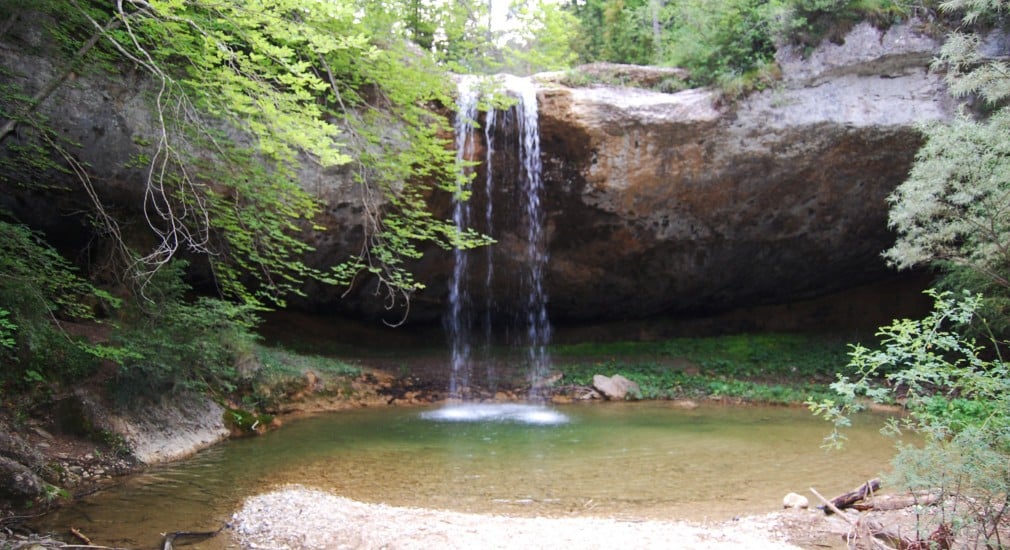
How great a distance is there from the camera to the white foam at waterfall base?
948 centimetres

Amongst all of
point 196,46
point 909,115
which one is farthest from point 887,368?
point 196,46

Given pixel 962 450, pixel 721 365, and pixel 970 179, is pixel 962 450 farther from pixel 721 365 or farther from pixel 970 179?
pixel 721 365

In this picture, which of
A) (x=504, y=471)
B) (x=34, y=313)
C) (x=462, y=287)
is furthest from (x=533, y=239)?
(x=34, y=313)

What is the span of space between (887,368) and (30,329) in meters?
14.8

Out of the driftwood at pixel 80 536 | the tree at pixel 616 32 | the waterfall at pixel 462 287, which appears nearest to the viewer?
the driftwood at pixel 80 536

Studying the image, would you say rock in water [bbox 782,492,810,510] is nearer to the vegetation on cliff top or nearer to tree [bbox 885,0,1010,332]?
the vegetation on cliff top

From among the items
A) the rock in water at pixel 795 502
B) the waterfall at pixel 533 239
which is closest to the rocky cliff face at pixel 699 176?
the waterfall at pixel 533 239

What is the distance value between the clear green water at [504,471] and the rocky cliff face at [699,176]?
17.2 feet

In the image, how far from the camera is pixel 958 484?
10.6 ft

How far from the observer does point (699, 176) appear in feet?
40.8

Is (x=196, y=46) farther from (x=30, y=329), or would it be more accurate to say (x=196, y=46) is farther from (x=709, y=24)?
(x=709, y=24)

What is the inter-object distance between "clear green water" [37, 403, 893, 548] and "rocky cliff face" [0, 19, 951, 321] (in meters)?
5.25

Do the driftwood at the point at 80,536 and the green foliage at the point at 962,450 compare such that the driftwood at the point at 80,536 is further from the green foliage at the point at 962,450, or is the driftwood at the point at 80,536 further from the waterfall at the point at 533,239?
the waterfall at the point at 533,239

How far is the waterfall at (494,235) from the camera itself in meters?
11.8
